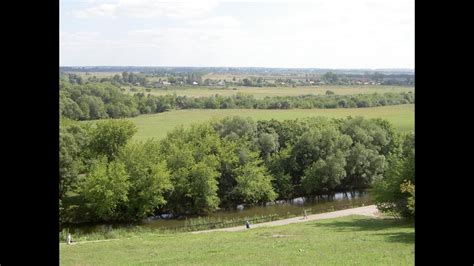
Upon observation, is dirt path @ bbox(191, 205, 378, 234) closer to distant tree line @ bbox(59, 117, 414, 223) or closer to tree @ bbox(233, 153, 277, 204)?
distant tree line @ bbox(59, 117, 414, 223)

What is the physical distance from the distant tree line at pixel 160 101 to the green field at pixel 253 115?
0.85 feet

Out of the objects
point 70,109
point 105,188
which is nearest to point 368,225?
point 105,188

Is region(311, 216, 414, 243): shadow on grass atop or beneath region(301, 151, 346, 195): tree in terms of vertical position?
beneath

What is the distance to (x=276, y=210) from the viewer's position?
1445 cm

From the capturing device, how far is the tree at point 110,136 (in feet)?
51.3

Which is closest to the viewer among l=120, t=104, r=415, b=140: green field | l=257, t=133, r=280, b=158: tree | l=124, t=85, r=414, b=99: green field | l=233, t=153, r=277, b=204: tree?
l=233, t=153, r=277, b=204: tree

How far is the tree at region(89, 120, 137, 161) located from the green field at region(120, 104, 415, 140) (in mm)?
823

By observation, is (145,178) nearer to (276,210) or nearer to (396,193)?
(276,210)

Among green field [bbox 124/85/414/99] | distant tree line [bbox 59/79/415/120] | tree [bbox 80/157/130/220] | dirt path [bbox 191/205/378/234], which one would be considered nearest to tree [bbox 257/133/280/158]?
distant tree line [bbox 59/79/415/120]

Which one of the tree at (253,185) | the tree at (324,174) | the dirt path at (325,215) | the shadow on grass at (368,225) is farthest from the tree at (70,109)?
the shadow on grass at (368,225)

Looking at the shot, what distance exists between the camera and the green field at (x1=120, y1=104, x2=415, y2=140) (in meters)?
17.7

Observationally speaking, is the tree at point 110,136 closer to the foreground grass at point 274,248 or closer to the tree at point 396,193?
the foreground grass at point 274,248

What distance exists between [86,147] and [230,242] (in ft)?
25.6
